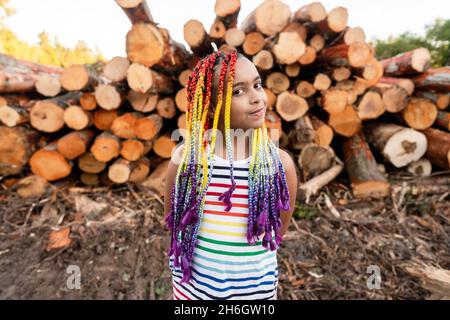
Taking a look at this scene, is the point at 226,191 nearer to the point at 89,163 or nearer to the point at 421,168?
the point at 89,163

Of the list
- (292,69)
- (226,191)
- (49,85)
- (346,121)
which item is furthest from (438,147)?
(49,85)

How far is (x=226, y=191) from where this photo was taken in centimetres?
109

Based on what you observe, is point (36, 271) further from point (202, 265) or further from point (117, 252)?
point (202, 265)

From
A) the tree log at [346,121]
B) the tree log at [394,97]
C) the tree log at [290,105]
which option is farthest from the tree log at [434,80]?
the tree log at [290,105]

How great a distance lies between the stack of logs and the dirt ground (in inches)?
9.7

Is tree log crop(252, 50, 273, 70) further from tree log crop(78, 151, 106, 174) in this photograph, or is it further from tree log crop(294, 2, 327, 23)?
tree log crop(78, 151, 106, 174)

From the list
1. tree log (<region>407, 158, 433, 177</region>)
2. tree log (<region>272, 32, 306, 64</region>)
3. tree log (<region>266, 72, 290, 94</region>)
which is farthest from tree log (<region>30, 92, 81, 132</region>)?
tree log (<region>407, 158, 433, 177</region>)

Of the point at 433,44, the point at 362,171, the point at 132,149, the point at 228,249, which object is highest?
the point at 433,44

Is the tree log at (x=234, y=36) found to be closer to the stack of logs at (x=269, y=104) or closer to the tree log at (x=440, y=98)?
the stack of logs at (x=269, y=104)

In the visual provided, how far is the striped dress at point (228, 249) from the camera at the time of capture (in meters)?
1.13

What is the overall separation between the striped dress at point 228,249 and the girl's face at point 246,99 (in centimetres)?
16

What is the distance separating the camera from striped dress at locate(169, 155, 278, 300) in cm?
113

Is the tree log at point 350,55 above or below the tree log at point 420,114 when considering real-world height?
above

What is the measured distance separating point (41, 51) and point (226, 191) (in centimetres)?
1278
